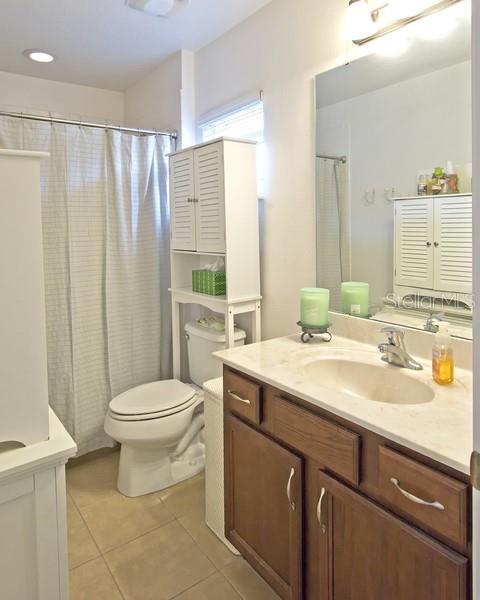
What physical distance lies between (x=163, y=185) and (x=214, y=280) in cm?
83

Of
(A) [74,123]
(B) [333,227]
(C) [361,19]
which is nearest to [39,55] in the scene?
(A) [74,123]

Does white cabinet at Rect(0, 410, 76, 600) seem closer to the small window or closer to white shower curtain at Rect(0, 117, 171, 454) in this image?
white shower curtain at Rect(0, 117, 171, 454)

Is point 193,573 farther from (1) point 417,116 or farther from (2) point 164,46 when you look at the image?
(2) point 164,46

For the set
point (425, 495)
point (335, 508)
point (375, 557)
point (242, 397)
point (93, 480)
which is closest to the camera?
point (425, 495)

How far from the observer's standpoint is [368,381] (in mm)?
1498

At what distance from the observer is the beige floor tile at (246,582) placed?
5.15 feet

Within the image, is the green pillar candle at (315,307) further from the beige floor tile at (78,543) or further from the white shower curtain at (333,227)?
the beige floor tile at (78,543)

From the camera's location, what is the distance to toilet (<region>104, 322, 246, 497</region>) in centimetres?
207

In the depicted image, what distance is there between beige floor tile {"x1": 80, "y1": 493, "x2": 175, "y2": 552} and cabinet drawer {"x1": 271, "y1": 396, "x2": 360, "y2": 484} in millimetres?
982

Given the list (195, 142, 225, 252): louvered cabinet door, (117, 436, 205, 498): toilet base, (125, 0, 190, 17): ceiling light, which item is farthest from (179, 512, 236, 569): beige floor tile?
(125, 0, 190, 17): ceiling light

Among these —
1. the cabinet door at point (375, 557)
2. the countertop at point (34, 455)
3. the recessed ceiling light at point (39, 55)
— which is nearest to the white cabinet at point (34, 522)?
the countertop at point (34, 455)

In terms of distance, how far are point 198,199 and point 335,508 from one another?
5.14ft

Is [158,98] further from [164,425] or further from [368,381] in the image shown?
[368,381]

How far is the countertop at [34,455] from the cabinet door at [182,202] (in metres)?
1.38
